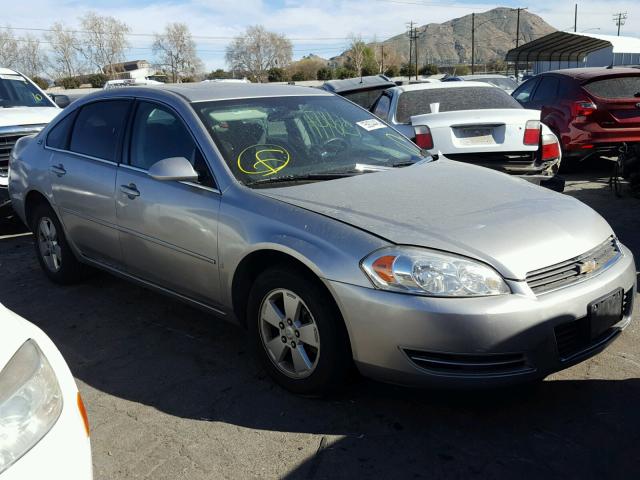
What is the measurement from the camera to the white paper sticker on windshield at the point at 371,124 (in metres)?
4.43

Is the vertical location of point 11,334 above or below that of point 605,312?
above

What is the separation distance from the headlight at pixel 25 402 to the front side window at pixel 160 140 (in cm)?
181

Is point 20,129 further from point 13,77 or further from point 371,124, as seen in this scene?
point 371,124

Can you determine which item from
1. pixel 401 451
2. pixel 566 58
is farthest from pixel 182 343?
pixel 566 58

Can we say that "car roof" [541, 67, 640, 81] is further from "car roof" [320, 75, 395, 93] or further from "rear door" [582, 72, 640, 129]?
"car roof" [320, 75, 395, 93]

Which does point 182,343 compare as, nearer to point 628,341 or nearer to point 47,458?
point 47,458

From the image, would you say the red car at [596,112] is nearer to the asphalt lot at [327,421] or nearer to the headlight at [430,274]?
the asphalt lot at [327,421]

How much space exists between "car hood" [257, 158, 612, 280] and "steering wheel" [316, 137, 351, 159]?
336 millimetres

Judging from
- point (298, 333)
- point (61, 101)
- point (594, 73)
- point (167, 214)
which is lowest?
point (298, 333)

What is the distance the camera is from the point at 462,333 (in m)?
2.72

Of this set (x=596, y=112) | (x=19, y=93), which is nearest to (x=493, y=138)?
(x=596, y=112)

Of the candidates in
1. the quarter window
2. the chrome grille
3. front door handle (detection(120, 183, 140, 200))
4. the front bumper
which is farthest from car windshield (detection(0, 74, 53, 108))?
the chrome grille

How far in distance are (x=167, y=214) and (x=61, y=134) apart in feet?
6.06

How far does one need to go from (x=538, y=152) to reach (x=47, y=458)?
603 centimetres
